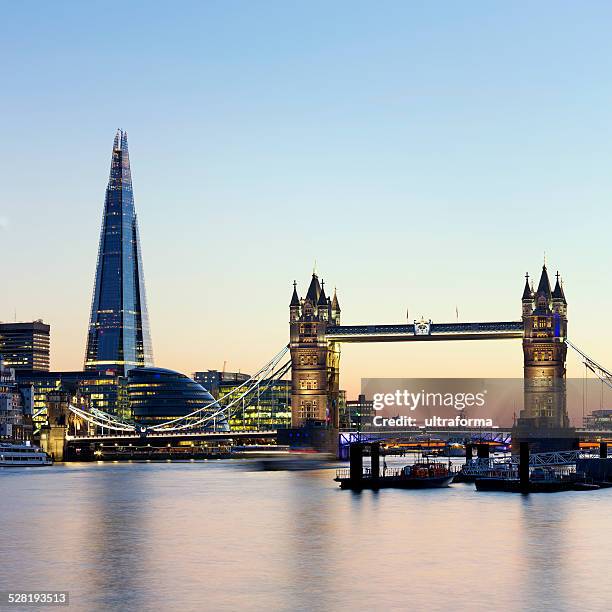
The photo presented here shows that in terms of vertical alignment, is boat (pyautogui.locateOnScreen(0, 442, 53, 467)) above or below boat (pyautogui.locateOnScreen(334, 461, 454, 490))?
above

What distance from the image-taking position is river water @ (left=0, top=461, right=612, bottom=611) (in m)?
52.9

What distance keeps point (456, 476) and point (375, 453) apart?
18.0m

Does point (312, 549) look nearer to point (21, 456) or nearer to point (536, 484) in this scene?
Answer: point (536, 484)

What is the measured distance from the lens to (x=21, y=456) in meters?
175

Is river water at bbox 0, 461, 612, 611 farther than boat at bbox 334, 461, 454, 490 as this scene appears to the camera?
No

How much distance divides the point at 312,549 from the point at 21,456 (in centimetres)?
11378

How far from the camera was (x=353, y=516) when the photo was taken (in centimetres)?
8681

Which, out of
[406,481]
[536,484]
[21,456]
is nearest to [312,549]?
[536,484]

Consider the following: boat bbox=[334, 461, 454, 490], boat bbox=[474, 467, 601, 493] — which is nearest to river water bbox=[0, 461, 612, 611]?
boat bbox=[474, 467, 601, 493]

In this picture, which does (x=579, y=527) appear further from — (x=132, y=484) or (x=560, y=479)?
(x=132, y=484)

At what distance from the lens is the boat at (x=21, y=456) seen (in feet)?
566

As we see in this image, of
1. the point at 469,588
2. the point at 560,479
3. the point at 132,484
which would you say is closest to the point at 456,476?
the point at 560,479

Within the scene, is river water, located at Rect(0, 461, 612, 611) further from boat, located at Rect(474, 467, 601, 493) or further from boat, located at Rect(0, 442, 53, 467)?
boat, located at Rect(0, 442, 53, 467)

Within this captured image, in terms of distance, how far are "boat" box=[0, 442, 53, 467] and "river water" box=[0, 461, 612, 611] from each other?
2417 inches
